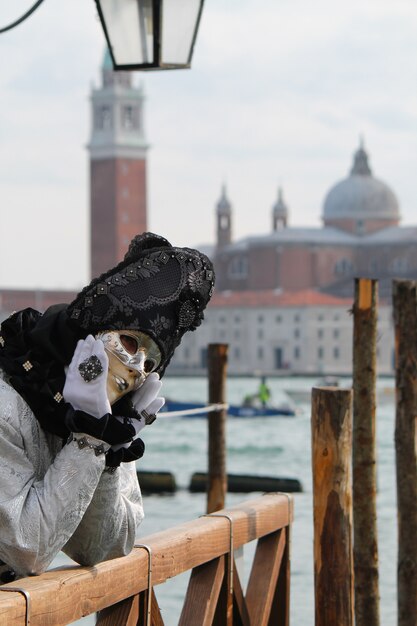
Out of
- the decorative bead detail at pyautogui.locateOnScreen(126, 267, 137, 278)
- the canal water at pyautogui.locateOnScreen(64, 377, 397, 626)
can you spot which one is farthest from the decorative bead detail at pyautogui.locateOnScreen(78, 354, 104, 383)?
the canal water at pyautogui.locateOnScreen(64, 377, 397, 626)

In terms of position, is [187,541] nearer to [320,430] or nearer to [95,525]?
[95,525]

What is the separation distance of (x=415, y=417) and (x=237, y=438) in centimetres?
2014

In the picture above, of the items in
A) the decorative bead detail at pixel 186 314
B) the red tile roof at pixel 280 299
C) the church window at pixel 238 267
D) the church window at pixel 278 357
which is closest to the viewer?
the decorative bead detail at pixel 186 314

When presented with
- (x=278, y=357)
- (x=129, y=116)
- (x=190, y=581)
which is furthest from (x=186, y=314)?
(x=129, y=116)

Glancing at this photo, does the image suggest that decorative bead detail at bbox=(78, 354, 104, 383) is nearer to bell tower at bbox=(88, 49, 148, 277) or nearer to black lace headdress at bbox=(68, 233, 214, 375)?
black lace headdress at bbox=(68, 233, 214, 375)

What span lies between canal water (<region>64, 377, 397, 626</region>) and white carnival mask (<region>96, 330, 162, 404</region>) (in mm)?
354

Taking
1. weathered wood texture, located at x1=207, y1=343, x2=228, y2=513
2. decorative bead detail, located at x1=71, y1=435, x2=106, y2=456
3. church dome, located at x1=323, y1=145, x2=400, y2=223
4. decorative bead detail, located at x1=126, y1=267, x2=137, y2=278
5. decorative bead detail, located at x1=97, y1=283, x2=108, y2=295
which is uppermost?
church dome, located at x1=323, y1=145, x2=400, y2=223

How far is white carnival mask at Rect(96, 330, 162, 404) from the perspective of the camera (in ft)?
4.65

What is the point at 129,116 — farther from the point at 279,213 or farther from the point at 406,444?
the point at 406,444

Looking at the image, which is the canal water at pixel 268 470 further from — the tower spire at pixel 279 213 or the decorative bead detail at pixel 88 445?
the tower spire at pixel 279 213

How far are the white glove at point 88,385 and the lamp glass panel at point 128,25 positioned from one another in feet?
3.40

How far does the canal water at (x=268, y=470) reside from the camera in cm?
806

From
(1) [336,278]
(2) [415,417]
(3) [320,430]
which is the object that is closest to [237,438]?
(2) [415,417]

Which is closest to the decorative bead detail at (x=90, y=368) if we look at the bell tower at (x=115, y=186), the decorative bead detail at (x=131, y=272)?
the decorative bead detail at (x=131, y=272)
